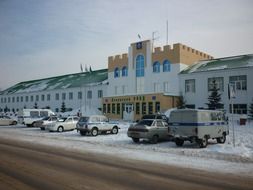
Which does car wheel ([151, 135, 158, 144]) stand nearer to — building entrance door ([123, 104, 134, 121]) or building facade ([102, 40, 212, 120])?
building facade ([102, 40, 212, 120])

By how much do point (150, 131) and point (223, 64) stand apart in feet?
94.4

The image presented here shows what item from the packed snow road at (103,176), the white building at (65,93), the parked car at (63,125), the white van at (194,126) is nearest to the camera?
the packed snow road at (103,176)

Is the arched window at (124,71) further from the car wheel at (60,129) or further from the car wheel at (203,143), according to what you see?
the car wheel at (203,143)

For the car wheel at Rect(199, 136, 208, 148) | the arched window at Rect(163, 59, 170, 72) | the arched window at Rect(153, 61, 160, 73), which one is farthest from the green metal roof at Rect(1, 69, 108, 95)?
the car wheel at Rect(199, 136, 208, 148)

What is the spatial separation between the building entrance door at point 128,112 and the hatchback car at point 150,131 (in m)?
26.4

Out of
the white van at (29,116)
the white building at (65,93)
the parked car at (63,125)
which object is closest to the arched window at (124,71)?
the white building at (65,93)

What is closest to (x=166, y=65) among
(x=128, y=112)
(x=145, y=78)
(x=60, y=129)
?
(x=145, y=78)

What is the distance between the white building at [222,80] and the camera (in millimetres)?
39406

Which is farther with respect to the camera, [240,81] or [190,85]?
[190,85]

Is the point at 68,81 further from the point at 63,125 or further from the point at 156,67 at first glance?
the point at 63,125

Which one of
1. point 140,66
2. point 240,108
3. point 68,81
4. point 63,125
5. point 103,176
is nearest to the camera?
point 103,176

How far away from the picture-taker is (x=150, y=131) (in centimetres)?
1894

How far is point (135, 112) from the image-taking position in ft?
152

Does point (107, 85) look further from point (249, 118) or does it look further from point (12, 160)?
point (12, 160)
